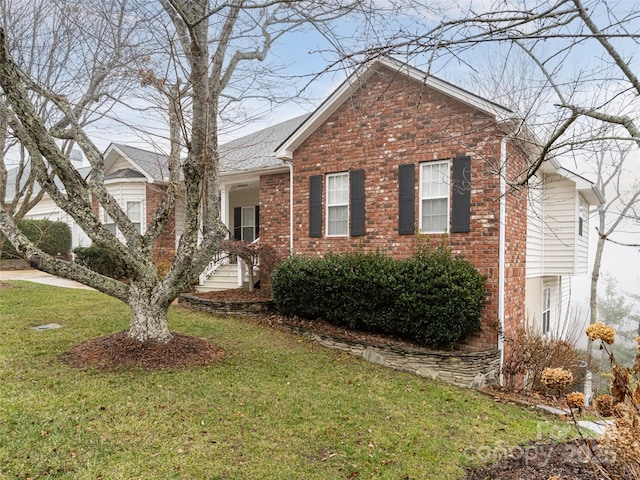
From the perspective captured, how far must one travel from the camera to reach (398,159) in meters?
8.92

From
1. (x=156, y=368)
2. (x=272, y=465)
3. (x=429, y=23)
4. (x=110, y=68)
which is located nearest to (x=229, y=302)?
(x=156, y=368)

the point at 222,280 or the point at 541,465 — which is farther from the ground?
the point at 222,280

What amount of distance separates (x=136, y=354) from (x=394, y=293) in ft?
15.3

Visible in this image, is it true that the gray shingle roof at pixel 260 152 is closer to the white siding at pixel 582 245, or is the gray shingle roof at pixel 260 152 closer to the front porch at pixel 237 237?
the front porch at pixel 237 237

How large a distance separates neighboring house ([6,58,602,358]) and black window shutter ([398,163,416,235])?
0.07 ft

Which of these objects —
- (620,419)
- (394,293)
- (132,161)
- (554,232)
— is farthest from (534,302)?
(132,161)

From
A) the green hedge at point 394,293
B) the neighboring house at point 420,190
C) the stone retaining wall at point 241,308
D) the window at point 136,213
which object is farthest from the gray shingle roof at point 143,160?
the green hedge at point 394,293

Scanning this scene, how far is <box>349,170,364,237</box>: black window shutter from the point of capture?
30.8 ft

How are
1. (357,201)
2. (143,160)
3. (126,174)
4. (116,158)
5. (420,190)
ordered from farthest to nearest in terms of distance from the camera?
(116,158) → (143,160) → (126,174) → (357,201) → (420,190)

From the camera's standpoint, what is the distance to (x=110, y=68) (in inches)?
349

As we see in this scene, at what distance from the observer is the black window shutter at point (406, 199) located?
8.74m

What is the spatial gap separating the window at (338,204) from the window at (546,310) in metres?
6.71

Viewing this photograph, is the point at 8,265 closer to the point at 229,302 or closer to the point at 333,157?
the point at 229,302

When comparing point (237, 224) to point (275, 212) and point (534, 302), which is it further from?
point (534, 302)
